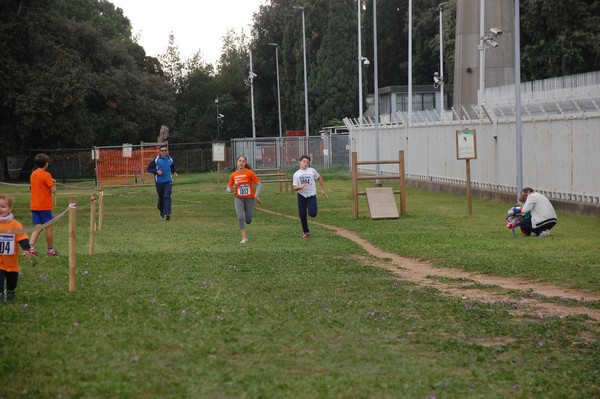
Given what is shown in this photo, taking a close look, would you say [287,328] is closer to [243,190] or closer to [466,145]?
[243,190]

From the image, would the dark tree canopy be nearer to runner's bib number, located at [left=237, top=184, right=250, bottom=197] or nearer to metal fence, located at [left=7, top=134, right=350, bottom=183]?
metal fence, located at [left=7, top=134, right=350, bottom=183]

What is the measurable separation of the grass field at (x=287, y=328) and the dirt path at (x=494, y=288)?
0.29m

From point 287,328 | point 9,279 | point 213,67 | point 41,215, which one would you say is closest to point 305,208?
point 41,215

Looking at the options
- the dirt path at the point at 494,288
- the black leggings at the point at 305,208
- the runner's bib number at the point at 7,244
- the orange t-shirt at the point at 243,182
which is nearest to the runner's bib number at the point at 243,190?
the orange t-shirt at the point at 243,182

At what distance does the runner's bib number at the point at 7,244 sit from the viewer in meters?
12.3

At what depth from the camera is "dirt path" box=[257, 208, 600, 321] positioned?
13.1 metres

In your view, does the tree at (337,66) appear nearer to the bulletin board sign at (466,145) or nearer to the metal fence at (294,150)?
the metal fence at (294,150)

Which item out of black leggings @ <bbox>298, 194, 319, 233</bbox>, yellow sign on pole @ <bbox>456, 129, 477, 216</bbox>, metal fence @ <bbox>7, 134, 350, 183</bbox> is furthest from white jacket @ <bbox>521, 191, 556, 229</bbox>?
metal fence @ <bbox>7, 134, 350, 183</bbox>

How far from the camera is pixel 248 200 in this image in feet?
76.1

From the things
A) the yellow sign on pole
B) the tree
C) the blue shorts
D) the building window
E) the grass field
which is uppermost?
the tree

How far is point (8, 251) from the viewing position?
12398mm

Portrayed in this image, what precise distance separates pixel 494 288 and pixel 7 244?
6.48 meters

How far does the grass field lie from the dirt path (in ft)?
0.95

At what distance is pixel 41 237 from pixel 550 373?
1711 centimetres
